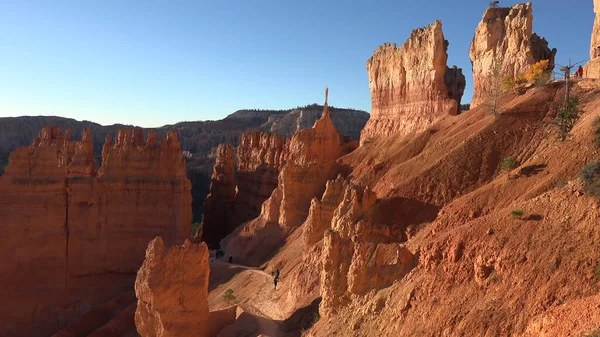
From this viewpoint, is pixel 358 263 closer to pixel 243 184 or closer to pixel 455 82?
pixel 455 82

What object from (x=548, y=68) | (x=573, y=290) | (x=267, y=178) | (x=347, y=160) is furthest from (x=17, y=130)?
(x=573, y=290)

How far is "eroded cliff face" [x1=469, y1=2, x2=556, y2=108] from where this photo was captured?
114ft

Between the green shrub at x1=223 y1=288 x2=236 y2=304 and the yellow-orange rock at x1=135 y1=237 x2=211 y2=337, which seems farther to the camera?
the green shrub at x1=223 y1=288 x2=236 y2=304

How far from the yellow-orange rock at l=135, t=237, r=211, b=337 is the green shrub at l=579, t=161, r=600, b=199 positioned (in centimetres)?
1485

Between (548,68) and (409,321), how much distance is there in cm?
2664

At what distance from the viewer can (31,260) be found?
108 feet

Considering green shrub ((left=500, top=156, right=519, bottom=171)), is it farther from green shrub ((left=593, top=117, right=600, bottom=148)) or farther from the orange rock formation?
the orange rock formation

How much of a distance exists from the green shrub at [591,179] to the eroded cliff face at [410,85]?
912 inches

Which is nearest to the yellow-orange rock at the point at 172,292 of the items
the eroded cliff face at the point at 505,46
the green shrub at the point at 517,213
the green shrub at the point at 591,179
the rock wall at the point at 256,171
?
the green shrub at the point at 517,213

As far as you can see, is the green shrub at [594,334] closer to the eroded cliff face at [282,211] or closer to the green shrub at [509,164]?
the green shrub at [509,164]

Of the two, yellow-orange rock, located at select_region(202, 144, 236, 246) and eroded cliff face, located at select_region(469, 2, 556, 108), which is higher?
eroded cliff face, located at select_region(469, 2, 556, 108)

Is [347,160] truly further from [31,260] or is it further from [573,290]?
[573,290]

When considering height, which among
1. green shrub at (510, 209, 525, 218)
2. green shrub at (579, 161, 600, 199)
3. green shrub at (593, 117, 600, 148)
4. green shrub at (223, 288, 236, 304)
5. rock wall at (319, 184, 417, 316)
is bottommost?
green shrub at (223, 288, 236, 304)

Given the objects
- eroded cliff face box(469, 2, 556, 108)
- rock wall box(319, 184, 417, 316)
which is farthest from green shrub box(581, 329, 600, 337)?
eroded cliff face box(469, 2, 556, 108)
